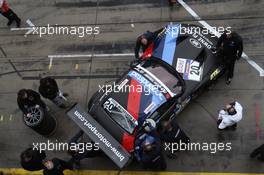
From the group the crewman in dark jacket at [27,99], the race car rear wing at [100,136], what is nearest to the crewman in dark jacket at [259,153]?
the race car rear wing at [100,136]

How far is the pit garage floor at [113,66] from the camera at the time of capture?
9648mm

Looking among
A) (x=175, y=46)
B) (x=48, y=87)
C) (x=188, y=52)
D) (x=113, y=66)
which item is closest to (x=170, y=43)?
(x=175, y=46)

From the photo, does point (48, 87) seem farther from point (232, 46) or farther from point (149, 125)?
point (232, 46)

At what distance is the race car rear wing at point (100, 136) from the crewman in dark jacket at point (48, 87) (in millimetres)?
902

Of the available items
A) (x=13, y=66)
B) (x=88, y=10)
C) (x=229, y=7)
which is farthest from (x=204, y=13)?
(x=13, y=66)

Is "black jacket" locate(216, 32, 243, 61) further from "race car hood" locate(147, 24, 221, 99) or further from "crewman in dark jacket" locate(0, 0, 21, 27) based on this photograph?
"crewman in dark jacket" locate(0, 0, 21, 27)

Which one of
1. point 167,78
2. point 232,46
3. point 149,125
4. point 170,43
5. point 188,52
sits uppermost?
point 232,46

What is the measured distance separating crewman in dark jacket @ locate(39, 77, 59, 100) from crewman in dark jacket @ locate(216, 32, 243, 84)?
12.3 ft

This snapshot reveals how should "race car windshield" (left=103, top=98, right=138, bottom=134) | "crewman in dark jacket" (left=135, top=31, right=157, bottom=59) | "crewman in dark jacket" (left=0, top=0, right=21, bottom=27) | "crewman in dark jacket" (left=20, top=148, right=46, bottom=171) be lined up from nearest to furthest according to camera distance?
"crewman in dark jacket" (left=20, top=148, right=46, bottom=171) < "race car windshield" (left=103, top=98, right=138, bottom=134) < "crewman in dark jacket" (left=135, top=31, right=157, bottom=59) < "crewman in dark jacket" (left=0, top=0, right=21, bottom=27)

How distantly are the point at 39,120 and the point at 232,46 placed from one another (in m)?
4.43

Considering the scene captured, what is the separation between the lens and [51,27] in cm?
1184

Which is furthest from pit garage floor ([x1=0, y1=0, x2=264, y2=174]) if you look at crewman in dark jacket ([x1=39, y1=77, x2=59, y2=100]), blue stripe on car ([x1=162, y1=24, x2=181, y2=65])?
blue stripe on car ([x1=162, y1=24, x2=181, y2=65])

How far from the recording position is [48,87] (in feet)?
31.1

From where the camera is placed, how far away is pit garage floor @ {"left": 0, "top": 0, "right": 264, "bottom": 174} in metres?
9.65
